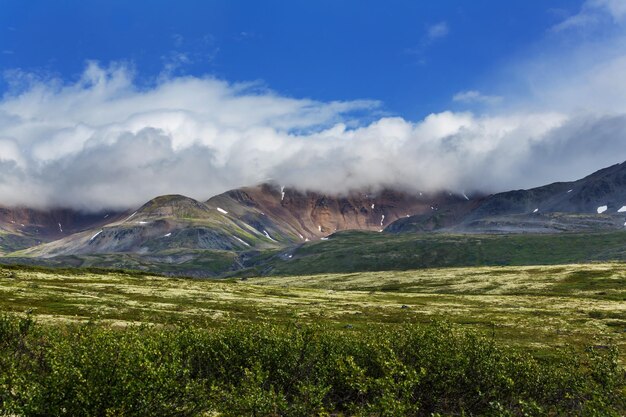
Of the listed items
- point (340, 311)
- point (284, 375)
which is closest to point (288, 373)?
point (284, 375)

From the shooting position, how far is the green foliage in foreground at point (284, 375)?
92.6ft

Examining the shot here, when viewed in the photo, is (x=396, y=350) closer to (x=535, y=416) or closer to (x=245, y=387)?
(x=535, y=416)

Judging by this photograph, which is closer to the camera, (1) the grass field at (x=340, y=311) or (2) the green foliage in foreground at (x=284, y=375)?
(2) the green foliage in foreground at (x=284, y=375)

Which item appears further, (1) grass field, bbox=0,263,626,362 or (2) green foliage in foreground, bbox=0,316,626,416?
(1) grass field, bbox=0,263,626,362

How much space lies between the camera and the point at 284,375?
128ft

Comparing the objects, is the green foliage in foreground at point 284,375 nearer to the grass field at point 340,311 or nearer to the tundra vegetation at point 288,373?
the tundra vegetation at point 288,373

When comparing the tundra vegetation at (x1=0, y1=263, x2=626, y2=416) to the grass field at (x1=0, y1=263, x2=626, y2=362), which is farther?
the grass field at (x1=0, y1=263, x2=626, y2=362)

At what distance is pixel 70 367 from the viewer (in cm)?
2861

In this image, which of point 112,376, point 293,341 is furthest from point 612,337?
point 112,376

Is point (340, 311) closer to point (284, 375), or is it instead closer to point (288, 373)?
point (288, 373)

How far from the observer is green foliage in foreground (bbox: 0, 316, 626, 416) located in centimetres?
2822

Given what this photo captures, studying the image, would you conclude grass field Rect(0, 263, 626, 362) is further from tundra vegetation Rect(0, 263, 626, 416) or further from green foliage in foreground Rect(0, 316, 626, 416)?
green foliage in foreground Rect(0, 316, 626, 416)

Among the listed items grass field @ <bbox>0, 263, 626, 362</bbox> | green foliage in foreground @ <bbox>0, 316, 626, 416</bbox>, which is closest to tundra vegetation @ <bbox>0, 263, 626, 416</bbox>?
green foliage in foreground @ <bbox>0, 316, 626, 416</bbox>

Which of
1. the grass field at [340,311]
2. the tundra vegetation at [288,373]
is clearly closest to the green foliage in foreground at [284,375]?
the tundra vegetation at [288,373]
